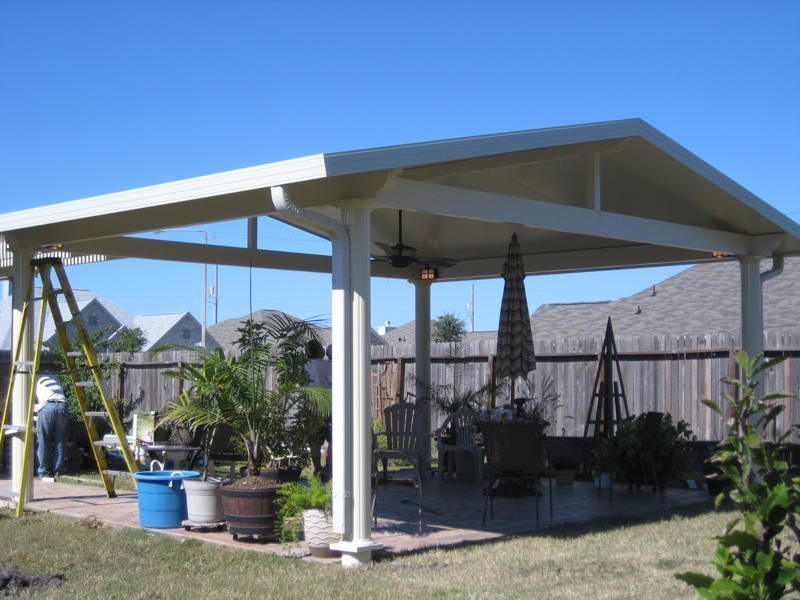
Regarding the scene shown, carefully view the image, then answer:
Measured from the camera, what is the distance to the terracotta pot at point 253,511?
24.3 ft

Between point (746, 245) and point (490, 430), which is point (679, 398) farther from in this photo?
point (490, 430)

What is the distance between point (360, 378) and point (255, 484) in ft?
4.54

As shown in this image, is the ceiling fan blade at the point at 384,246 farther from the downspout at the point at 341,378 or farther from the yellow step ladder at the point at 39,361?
the downspout at the point at 341,378

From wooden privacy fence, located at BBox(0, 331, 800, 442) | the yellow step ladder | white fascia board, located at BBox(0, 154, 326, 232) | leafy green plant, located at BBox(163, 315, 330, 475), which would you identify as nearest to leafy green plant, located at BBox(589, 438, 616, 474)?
wooden privacy fence, located at BBox(0, 331, 800, 442)

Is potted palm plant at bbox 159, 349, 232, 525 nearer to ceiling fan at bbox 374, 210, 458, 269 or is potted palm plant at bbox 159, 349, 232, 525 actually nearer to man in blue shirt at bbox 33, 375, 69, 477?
ceiling fan at bbox 374, 210, 458, 269

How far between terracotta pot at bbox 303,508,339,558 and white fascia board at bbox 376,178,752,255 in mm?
2244

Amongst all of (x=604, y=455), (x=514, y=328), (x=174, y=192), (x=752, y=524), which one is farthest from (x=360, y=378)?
(x=604, y=455)

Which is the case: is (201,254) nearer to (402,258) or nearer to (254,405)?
(402,258)

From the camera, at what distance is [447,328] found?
137ft

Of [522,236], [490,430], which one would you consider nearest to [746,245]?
[522,236]

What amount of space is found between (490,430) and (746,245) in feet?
11.7

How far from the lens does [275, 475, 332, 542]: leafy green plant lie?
729cm

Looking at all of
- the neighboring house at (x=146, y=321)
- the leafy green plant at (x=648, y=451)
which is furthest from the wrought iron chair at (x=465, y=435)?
the neighboring house at (x=146, y=321)

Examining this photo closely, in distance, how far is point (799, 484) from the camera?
12.1ft
